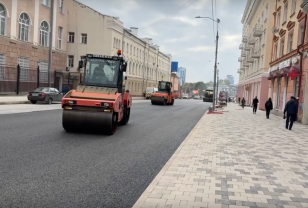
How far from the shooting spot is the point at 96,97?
1043 cm

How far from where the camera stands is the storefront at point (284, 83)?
20.3 metres

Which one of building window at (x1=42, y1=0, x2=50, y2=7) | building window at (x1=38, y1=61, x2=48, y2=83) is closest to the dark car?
building window at (x1=38, y1=61, x2=48, y2=83)

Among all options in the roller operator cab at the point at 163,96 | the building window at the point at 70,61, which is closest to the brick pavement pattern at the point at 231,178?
the roller operator cab at the point at 163,96

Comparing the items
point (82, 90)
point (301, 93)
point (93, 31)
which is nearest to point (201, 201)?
point (82, 90)

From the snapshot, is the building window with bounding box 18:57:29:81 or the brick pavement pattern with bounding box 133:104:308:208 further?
the building window with bounding box 18:57:29:81

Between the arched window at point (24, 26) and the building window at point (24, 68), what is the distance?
2236 millimetres

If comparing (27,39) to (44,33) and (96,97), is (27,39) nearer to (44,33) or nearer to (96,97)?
(44,33)

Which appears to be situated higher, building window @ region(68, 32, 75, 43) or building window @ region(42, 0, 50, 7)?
building window @ region(42, 0, 50, 7)

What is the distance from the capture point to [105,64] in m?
12.1

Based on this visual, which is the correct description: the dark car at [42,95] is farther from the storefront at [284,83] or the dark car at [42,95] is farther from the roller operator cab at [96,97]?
the storefront at [284,83]

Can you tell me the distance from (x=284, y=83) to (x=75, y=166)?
71.7ft

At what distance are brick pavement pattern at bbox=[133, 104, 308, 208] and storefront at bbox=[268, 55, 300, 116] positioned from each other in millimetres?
12388

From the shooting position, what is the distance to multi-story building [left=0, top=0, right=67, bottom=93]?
29484 millimetres

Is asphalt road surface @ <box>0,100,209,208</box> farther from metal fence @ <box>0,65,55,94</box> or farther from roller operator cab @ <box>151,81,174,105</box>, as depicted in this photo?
roller operator cab @ <box>151,81,174,105</box>
